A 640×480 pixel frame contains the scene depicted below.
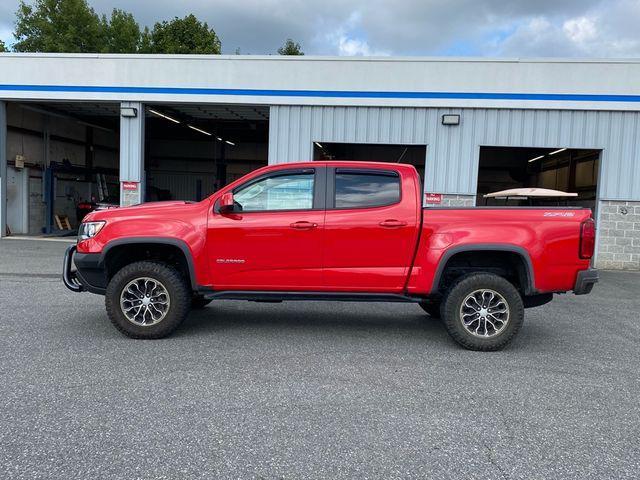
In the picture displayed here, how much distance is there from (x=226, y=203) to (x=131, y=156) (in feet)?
35.9

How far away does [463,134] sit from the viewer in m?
13.7

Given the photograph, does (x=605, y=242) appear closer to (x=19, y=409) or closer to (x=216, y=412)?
(x=216, y=412)

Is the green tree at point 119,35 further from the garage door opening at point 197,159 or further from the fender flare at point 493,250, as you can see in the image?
the fender flare at point 493,250

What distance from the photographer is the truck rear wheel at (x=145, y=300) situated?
5383 millimetres

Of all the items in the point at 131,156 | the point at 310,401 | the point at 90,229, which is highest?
the point at 131,156

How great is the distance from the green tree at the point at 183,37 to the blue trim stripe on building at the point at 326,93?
2230 cm

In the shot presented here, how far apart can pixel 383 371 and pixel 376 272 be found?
3.72ft

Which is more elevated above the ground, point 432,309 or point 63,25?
point 63,25

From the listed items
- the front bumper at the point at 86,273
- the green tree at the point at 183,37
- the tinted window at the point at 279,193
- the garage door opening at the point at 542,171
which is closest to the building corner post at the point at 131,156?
the front bumper at the point at 86,273

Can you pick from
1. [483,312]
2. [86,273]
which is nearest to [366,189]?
[483,312]

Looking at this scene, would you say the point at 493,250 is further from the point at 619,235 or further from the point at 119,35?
the point at 119,35

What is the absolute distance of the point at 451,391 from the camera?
4152mm

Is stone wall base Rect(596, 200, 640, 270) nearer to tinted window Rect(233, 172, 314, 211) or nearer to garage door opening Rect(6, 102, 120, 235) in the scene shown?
tinted window Rect(233, 172, 314, 211)

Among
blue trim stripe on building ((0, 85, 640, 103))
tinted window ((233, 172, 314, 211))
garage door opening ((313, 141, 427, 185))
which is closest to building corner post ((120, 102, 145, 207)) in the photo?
blue trim stripe on building ((0, 85, 640, 103))
